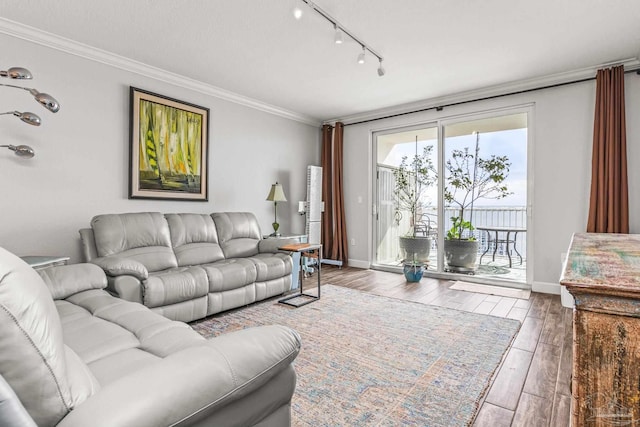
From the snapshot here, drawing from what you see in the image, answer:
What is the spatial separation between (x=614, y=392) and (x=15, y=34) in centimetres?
432

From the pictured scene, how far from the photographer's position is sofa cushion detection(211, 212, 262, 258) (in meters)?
3.81

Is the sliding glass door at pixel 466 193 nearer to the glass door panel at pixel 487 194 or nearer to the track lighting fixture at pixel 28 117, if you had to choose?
the glass door panel at pixel 487 194

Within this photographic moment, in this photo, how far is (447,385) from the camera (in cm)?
193

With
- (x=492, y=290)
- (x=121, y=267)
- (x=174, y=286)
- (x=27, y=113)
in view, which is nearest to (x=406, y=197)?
(x=492, y=290)

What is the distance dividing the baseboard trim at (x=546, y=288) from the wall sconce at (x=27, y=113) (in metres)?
5.22

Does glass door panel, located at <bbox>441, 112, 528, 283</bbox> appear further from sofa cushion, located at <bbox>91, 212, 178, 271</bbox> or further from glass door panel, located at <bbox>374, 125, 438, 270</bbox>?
sofa cushion, located at <bbox>91, 212, 178, 271</bbox>

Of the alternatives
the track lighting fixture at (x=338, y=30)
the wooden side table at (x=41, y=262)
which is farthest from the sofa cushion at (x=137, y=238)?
the track lighting fixture at (x=338, y=30)

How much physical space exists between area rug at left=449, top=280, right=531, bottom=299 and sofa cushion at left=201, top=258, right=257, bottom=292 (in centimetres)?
260

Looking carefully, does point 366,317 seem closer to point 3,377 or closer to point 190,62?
point 3,377

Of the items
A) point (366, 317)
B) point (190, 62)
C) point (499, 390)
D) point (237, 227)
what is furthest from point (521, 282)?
point (190, 62)

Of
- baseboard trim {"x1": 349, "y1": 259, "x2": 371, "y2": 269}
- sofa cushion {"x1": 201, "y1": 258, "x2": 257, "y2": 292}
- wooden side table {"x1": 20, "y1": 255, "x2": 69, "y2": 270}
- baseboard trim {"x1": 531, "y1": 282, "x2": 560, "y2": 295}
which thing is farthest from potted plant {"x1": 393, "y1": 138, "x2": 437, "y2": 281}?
wooden side table {"x1": 20, "y1": 255, "x2": 69, "y2": 270}

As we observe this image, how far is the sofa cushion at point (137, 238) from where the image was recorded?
9.50ft

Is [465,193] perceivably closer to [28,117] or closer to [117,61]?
[117,61]

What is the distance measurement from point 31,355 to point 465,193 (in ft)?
16.0
